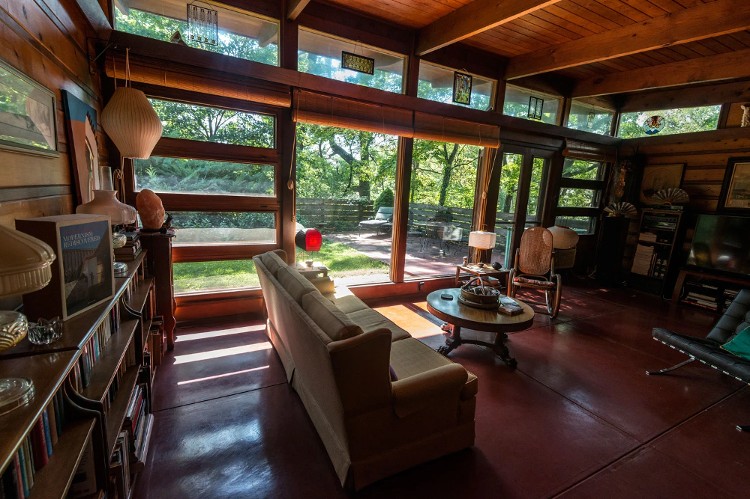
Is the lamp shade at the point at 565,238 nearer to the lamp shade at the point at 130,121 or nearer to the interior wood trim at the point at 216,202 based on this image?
the interior wood trim at the point at 216,202

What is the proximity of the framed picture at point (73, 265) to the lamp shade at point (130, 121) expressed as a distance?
40.9 inches

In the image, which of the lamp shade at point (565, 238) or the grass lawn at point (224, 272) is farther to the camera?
→ the lamp shade at point (565, 238)

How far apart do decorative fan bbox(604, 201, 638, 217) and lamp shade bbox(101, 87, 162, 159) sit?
6.48 m

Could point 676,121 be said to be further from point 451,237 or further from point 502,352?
point 502,352

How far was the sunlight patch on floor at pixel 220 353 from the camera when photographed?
2.75 m

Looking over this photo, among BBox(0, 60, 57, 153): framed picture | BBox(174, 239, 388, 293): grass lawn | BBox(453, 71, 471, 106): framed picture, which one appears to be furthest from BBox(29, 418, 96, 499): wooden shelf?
BBox(453, 71, 471, 106): framed picture

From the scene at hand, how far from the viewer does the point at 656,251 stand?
5.37 m

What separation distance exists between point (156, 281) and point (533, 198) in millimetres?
5343

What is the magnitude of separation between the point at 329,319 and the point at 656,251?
6.07 metres

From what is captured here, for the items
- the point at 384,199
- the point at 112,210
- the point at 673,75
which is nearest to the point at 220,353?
the point at 112,210

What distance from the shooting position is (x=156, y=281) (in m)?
Result: 2.66

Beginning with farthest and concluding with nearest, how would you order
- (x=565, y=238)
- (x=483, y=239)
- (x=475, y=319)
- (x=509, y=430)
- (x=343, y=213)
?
(x=565, y=238) < (x=343, y=213) < (x=483, y=239) < (x=475, y=319) < (x=509, y=430)

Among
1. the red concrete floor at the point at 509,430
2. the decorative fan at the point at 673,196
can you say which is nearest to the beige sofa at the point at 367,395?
the red concrete floor at the point at 509,430

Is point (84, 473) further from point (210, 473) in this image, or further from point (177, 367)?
point (177, 367)
